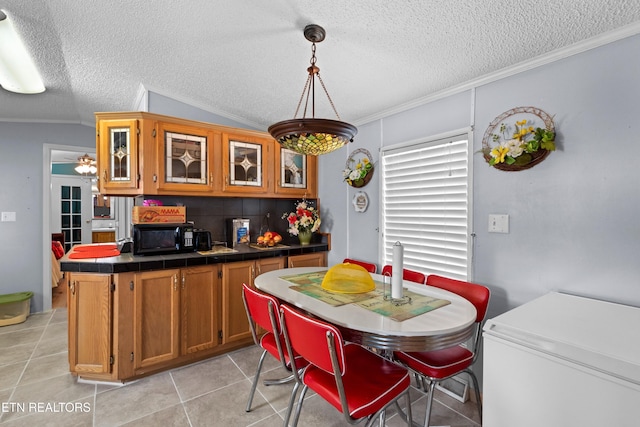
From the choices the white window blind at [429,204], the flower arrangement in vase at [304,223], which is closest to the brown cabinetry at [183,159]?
the flower arrangement in vase at [304,223]

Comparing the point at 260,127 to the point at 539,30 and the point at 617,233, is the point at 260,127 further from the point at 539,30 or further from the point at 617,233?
the point at 617,233

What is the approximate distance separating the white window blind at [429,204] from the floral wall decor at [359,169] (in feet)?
0.55

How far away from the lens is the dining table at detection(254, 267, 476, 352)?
4.31 feet

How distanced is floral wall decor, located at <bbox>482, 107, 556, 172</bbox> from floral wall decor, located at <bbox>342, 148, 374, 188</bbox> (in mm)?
1098

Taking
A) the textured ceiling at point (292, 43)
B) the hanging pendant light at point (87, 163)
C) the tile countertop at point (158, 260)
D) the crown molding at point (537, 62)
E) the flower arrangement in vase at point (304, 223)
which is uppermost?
the textured ceiling at point (292, 43)

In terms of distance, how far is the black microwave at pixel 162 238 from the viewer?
96.9 inches

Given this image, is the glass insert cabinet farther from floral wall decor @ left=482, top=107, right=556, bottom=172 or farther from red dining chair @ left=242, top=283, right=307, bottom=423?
floral wall decor @ left=482, top=107, right=556, bottom=172

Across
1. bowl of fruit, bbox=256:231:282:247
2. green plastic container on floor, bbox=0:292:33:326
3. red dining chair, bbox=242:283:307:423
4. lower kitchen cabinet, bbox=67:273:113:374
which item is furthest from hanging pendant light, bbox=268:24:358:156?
green plastic container on floor, bbox=0:292:33:326

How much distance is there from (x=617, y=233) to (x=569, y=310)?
0.50 m

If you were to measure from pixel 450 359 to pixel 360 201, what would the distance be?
5.44 ft

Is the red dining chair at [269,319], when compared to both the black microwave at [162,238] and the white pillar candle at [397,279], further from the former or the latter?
the black microwave at [162,238]

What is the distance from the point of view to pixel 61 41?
2.19 metres

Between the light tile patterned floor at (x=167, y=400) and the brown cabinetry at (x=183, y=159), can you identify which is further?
the brown cabinetry at (x=183, y=159)

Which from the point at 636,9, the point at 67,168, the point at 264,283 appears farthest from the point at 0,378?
the point at 67,168
